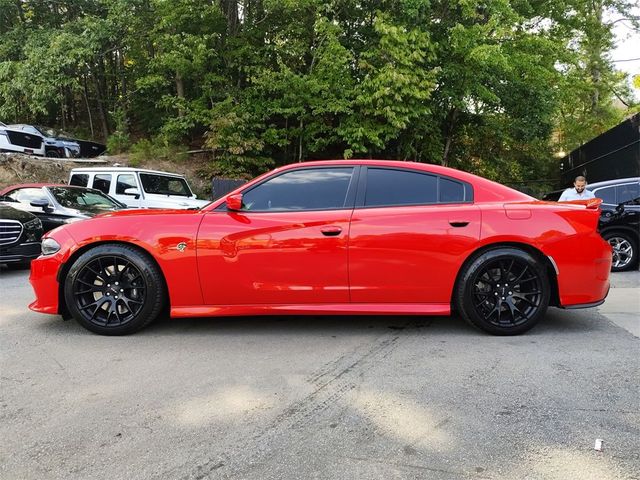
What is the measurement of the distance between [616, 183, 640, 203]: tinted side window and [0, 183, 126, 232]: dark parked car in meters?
9.67

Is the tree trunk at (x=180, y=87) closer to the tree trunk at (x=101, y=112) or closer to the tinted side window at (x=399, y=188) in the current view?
the tree trunk at (x=101, y=112)

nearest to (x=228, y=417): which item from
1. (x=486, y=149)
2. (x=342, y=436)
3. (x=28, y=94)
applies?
(x=342, y=436)

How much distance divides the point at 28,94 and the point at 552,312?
70.3 ft

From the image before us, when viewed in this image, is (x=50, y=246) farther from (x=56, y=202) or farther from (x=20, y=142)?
(x=20, y=142)

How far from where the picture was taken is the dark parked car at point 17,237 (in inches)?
309

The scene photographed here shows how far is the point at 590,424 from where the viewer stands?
2805 mm

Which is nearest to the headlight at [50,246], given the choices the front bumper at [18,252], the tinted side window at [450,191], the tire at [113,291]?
the tire at [113,291]

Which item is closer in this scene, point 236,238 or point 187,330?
point 236,238

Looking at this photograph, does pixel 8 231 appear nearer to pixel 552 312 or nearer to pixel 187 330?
pixel 187 330

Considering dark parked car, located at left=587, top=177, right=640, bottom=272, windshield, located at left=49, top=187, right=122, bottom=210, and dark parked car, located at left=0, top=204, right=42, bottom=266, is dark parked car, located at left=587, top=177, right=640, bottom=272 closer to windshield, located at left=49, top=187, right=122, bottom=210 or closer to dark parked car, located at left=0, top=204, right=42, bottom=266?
dark parked car, located at left=0, top=204, right=42, bottom=266

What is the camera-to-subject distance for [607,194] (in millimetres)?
8766

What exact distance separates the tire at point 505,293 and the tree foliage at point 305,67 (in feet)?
45.2

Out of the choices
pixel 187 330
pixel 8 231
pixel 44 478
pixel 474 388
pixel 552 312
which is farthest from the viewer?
pixel 8 231

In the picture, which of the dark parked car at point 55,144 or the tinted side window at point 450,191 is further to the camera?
the dark parked car at point 55,144
